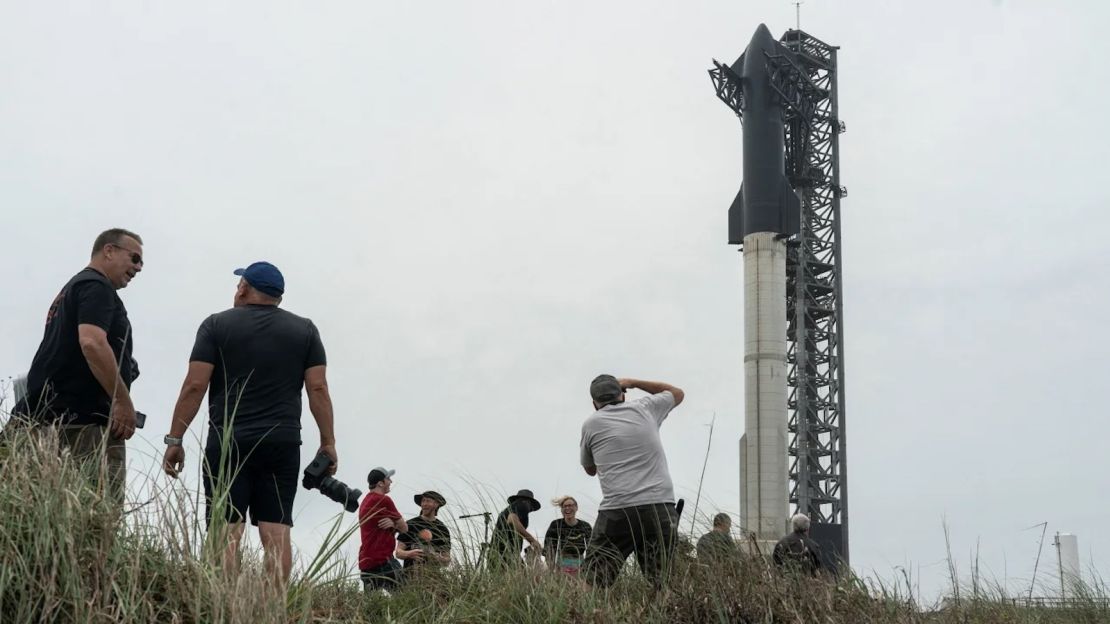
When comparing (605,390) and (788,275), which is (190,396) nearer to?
(605,390)

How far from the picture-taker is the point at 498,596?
18.5 feet

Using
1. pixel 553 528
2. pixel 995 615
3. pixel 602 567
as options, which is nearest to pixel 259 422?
pixel 602 567

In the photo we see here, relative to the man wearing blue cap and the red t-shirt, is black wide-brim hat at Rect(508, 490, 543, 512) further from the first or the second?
the man wearing blue cap

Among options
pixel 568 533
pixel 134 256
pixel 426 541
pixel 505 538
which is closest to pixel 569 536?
pixel 568 533

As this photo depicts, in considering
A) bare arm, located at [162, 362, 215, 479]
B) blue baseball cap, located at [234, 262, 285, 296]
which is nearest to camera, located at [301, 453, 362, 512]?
bare arm, located at [162, 362, 215, 479]

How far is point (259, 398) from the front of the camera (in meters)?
5.53

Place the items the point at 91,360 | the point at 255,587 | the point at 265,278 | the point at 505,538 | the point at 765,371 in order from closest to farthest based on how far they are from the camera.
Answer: the point at 255,587, the point at 91,360, the point at 265,278, the point at 505,538, the point at 765,371

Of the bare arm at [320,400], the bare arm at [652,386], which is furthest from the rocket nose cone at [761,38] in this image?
the bare arm at [320,400]

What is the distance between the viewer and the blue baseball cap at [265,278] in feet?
19.0

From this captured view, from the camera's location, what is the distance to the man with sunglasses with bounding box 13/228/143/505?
17.7ft

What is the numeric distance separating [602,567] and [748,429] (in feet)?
137

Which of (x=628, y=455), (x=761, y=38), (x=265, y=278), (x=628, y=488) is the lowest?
(x=628, y=488)

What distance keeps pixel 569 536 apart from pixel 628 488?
157cm

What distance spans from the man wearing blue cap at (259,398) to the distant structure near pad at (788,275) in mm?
38395
